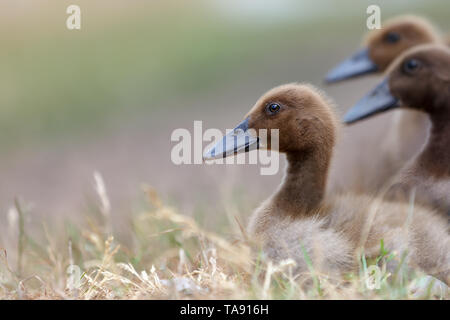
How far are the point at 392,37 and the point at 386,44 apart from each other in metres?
0.07

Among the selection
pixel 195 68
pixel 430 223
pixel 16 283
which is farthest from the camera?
pixel 195 68

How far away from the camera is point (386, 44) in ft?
17.6

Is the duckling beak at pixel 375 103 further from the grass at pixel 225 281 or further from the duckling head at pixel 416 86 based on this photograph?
the grass at pixel 225 281

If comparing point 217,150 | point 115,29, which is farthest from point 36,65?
point 217,150

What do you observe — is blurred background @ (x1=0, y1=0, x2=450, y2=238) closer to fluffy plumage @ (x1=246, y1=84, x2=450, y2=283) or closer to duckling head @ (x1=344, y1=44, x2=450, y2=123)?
duckling head @ (x1=344, y1=44, x2=450, y2=123)

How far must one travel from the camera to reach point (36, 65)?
34.7 ft

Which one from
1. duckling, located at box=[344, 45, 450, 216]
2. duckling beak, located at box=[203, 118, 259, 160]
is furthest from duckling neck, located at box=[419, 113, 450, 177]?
duckling beak, located at box=[203, 118, 259, 160]

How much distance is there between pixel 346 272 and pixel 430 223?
53cm

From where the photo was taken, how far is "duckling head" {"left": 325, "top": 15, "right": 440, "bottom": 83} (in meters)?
5.27

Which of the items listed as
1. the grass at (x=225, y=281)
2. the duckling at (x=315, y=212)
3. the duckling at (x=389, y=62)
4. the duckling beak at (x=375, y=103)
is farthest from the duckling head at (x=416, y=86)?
the grass at (x=225, y=281)

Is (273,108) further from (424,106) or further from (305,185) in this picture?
(424,106)
